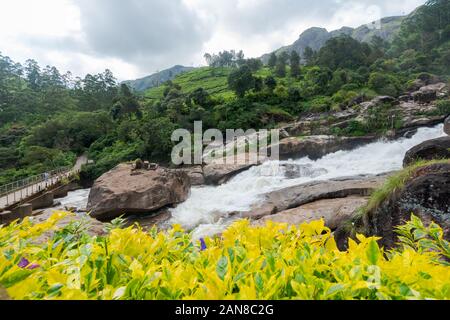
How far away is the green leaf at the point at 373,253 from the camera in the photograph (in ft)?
3.90

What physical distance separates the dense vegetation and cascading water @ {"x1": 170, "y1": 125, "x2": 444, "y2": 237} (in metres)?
3.30

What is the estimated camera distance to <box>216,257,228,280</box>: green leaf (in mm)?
1123

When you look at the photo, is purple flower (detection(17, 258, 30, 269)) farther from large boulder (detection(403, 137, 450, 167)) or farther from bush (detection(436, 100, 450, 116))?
bush (detection(436, 100, 450, 116))

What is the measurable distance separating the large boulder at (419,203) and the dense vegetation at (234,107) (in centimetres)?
1764

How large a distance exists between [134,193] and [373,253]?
11.2 metres

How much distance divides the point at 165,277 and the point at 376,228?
13.0 ft

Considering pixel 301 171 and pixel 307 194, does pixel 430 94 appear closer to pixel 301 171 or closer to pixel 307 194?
pixel 301 171

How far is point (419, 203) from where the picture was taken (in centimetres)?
363

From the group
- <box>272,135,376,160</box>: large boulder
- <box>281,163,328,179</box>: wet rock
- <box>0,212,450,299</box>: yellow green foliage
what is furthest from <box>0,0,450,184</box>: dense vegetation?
<box>0,212,450,299</box>: yellow green foliage

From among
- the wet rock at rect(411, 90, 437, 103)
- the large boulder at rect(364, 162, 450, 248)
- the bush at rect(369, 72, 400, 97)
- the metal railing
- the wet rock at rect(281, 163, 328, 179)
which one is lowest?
the metal railing

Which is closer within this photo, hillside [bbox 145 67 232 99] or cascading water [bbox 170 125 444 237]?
cascading water [bbox 170 125 444 237]

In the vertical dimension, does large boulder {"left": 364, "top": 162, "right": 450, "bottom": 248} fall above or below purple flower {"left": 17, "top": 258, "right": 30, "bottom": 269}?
below

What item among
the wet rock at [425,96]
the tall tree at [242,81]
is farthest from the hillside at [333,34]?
the wet rock at [425,96]

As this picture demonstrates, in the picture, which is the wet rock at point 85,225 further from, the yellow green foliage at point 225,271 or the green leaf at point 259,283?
the green leaf at point 259,283
